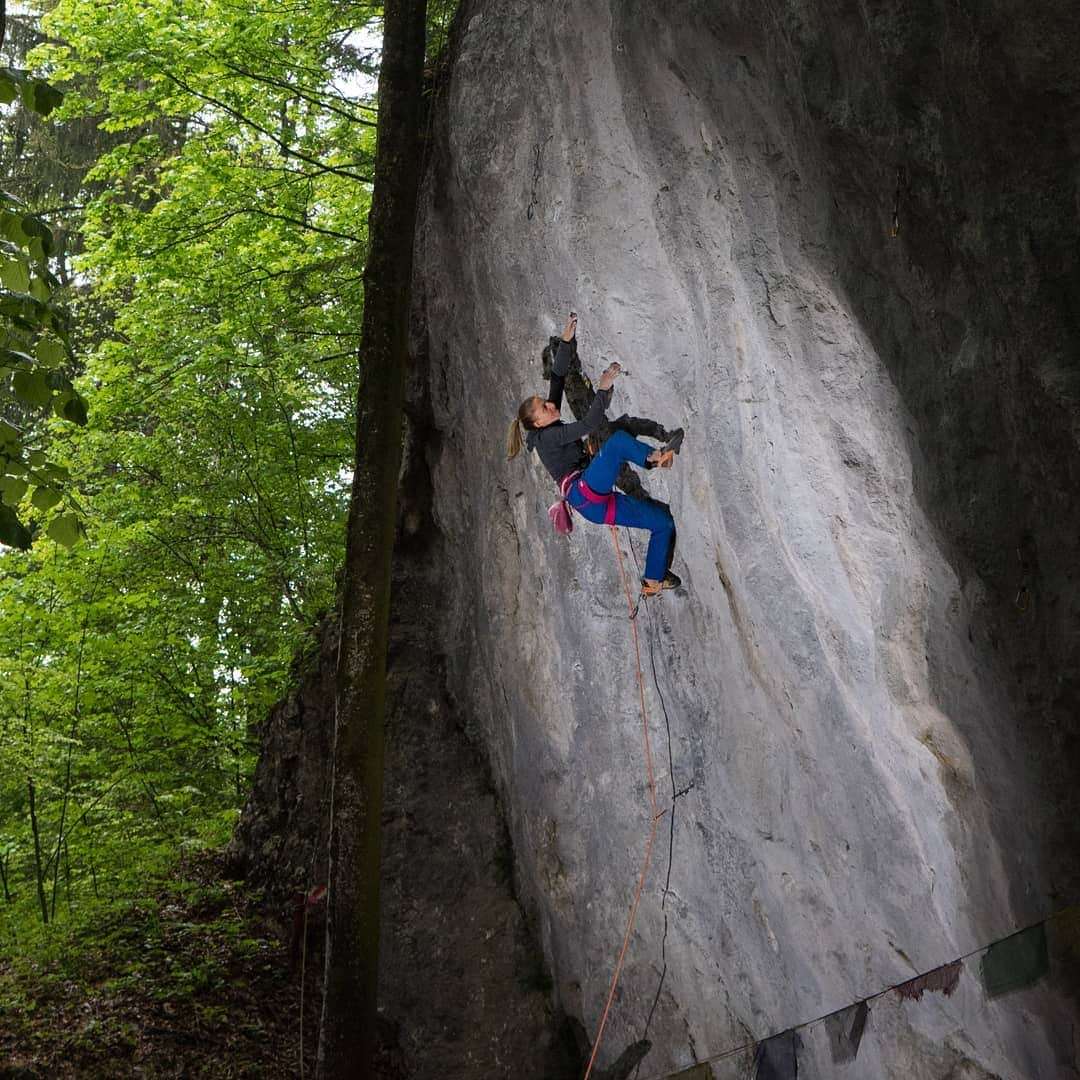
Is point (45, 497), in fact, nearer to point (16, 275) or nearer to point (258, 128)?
point (16, 275)

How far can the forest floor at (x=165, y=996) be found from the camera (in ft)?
22.4

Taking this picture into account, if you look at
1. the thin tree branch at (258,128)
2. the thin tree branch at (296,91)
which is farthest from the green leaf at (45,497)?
the thin tree branch at (296,91)

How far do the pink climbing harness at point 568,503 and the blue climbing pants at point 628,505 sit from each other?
2 centimetres

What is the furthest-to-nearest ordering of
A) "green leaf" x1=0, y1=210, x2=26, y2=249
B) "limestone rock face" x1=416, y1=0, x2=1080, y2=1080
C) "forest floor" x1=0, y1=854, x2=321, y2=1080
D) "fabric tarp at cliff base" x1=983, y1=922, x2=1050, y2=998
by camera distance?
"forest floor" x1=0, y1=854, x2=321, y2=1080 < "fabric tarp at cliff base" x1=983, y1=922, x2=1050, y2=998 < "limestone rock face" x1=416, y1=0, x2=1080, y2=1080 < "green leaf" x1=0, y1=210, x2=26, y2=249

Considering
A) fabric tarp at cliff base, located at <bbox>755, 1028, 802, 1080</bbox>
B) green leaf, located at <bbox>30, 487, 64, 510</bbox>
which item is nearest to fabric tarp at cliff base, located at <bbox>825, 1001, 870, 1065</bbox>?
fabric tarp at cliff base, located at <bbox>755, 1028, 802, 1080</bbox>

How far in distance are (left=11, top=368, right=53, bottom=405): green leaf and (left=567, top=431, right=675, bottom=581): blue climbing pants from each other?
10.6 ft

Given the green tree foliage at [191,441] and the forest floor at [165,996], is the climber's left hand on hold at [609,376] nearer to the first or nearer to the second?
the green tree foliage at [191,441]

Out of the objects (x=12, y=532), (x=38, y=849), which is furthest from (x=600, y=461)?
(x=38, y=849)

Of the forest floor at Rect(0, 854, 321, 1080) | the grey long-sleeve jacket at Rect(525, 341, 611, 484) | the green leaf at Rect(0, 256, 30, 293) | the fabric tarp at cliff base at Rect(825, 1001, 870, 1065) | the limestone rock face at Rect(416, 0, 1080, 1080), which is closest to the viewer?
the green leaf at Rect(0, 256, 30, 293)

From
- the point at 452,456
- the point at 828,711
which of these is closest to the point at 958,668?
the point at 828,711

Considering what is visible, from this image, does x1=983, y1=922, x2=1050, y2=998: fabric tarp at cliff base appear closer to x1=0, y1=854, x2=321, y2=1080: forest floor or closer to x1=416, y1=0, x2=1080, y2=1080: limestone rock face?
x1=416, y1=0, x2=1080, y2=1080: limestone rock face

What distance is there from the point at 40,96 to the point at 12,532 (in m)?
1.43

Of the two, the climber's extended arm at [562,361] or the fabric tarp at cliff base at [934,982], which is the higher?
the climber's extended arm at [562,361]

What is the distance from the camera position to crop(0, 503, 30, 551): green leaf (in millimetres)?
3184
